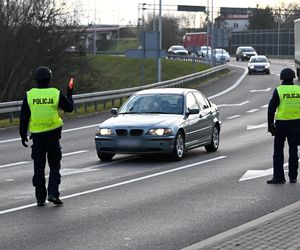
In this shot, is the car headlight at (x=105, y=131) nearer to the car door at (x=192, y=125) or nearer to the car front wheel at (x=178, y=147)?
the car front wheel at (x=178, y=147)

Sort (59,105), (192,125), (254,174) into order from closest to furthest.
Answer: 1. (59,105)
2. (254,174)
3. (192,125)

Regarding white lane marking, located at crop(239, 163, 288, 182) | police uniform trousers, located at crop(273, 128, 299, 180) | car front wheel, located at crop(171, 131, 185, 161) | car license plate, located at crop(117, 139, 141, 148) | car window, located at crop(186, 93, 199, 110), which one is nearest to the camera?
police uniform trousers, located at crop(273, 128, 299, 180)

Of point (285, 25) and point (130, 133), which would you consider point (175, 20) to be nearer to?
point (285, 25)

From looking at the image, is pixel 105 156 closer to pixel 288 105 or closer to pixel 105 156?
pixel 105 156

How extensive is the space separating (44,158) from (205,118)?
25.5 feet

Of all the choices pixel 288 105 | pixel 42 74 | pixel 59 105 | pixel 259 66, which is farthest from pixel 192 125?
pixel 259 66

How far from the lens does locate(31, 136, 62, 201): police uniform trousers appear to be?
427 inches

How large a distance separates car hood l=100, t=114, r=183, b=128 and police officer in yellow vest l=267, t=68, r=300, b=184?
3538 millimetres

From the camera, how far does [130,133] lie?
1622 centimetres

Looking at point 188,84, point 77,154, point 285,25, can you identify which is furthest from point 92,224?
point 285,25

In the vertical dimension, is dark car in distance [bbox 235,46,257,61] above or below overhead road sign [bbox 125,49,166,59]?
below

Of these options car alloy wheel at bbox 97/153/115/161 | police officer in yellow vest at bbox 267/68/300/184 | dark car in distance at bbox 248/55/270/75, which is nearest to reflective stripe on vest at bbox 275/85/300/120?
police officer in yellow vest at bbox 267/68/300/184

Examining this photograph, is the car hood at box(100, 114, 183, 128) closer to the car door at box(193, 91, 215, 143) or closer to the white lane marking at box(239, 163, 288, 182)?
the car door at box(193, 91, 215, 143)

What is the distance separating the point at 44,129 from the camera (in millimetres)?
10852
